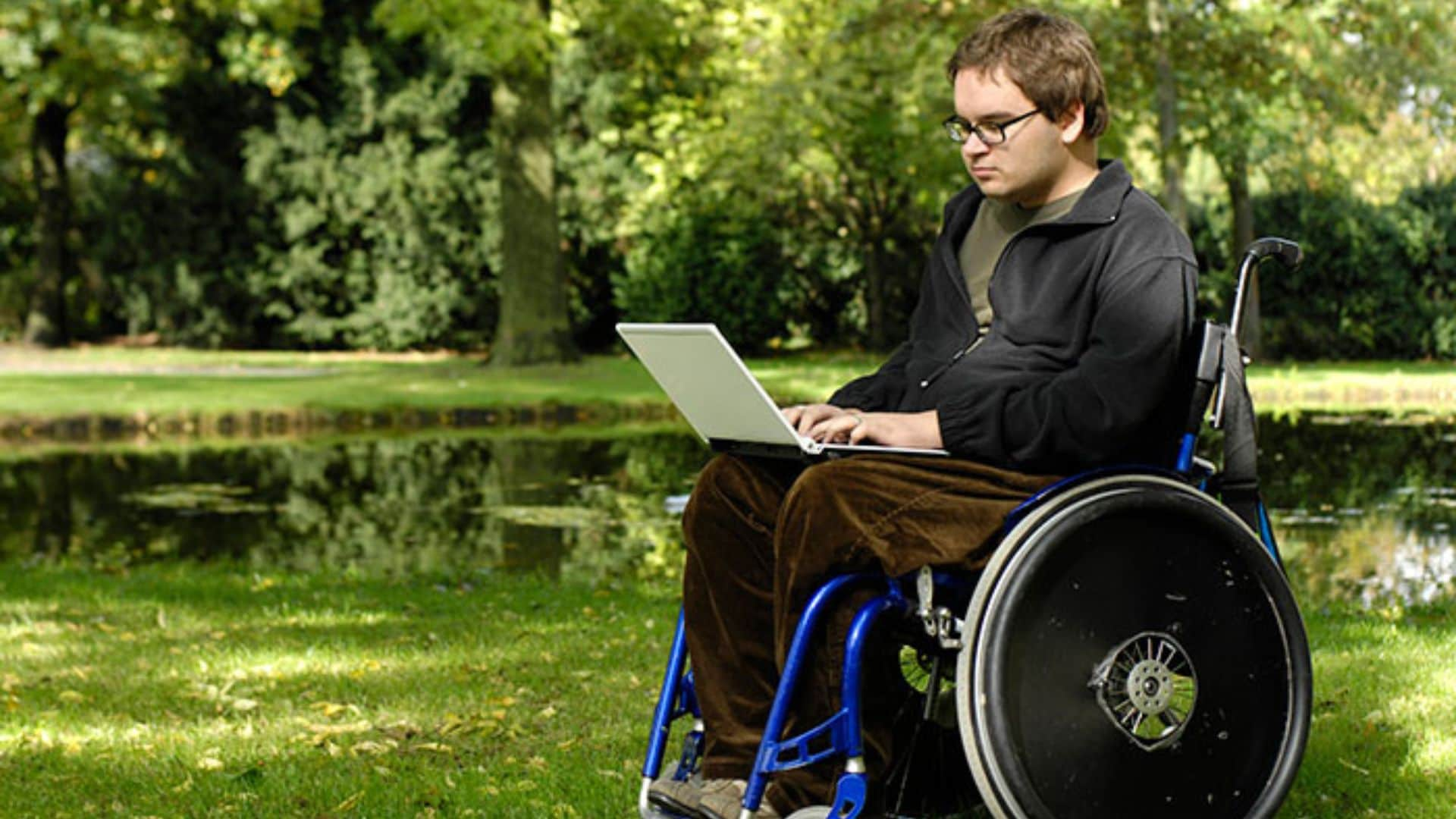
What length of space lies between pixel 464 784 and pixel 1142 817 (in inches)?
61.3

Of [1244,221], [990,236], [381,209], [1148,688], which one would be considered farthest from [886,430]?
[381,209]

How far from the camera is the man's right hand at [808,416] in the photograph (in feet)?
11.0

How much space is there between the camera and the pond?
8062 mm

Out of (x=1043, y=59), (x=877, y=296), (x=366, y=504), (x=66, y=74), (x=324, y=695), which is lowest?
(x=366, y=504)

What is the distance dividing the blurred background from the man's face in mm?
16097

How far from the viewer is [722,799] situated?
11.1 ft

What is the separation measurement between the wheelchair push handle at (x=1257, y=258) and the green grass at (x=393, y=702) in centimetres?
103

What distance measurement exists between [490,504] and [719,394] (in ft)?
22.6

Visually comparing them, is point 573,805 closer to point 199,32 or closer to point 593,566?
point 593,566

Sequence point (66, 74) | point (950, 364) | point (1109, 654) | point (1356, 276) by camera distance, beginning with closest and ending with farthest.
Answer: point (1109, 654) → point (950, 364) → point (1356, 276) → point (66, 74)

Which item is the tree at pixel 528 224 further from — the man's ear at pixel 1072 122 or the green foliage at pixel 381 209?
the man's ear at pixel 1072 122

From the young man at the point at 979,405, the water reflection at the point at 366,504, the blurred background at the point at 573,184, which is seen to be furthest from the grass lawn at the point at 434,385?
the young man at the point at 979,405

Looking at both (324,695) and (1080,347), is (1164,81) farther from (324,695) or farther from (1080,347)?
(1080,347)

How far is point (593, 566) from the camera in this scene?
26.0 feet
